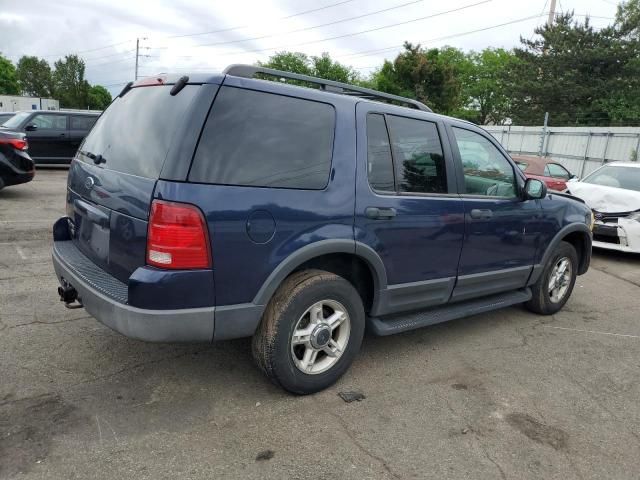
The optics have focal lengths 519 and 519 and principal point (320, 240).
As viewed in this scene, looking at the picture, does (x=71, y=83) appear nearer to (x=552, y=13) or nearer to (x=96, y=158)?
(x=552, y=13)

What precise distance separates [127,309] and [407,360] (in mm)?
2112

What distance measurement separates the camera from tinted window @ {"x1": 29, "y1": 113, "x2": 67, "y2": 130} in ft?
44.4

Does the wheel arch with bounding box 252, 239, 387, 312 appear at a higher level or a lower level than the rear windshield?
lower

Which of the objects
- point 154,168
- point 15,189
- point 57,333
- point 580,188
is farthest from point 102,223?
point 15,189

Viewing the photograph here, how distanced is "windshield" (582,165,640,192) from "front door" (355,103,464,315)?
6.44 meters

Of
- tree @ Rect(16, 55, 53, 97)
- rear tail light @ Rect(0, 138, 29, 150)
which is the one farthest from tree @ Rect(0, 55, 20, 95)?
rear tail light @ Rect(0, 138, 29, 150)

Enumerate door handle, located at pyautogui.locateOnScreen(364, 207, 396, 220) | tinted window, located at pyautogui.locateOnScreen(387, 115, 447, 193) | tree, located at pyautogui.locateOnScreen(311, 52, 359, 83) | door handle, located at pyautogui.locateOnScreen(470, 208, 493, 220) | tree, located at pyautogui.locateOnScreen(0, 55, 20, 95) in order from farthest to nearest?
1. tree, located at pyautogui.locateOnScreen(0, 55, 20, 95)
2. tree, located at pyautogui.locateOnScreen(311, 52, 359, 83)
3. door handle, located at pyautogui.locateOnScreen(470, 208, 493, 220)
4. tinted window, located at pyautogui.locateOnScreen(387, 115, 447, 193)
5. door handle, located at pyautogui.locateOnScreen(364, 207, 396, 220)

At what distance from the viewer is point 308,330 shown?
3.14m

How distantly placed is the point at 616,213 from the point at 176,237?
7.56 m

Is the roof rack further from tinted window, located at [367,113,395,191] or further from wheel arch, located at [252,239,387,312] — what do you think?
wheel arch, located at [252,239,387,312]

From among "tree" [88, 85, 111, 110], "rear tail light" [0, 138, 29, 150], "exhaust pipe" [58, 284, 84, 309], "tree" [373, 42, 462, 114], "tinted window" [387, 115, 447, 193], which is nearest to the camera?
"exhaust pipe" [58, 284, 84, 309]

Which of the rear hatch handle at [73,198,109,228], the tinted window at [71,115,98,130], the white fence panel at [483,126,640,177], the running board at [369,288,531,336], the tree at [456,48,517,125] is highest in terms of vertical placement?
the tree at [456,48,517,125]

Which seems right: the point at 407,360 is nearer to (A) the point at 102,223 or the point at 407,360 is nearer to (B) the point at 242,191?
(B) the point at 242,191

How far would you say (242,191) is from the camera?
2.73 m
